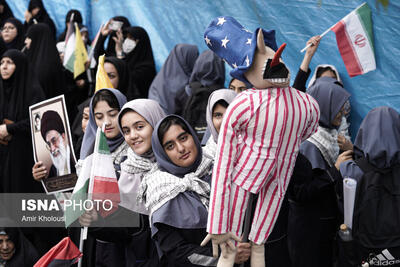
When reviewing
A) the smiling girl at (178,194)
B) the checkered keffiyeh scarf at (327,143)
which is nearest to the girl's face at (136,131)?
the smiling girl at (178,194)

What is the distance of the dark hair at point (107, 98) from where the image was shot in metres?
3.81

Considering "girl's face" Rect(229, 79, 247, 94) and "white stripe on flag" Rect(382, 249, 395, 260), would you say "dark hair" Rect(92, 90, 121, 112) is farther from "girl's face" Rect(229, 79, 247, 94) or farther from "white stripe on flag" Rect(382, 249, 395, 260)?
"white stripe on flag" Rect(382, 249, 395, 260)

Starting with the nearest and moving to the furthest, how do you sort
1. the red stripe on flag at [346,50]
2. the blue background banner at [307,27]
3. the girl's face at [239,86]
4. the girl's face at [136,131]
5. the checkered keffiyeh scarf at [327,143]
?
the girl's face at [136,131], the checkered keffiyeh scarf at [327,143], the blue background banner at [307,27], the red stripe on flag at [346,50], the girl's face at [239,86]

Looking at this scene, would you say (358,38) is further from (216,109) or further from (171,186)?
(171,186)

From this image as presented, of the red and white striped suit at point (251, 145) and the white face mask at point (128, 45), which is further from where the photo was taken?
the white face mask at point (128, 45)

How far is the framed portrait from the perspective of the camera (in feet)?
13.3

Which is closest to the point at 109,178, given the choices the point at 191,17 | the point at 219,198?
the point at 219,198

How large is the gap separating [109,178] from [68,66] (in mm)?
3950

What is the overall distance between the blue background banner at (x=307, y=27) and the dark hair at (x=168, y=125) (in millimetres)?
1767

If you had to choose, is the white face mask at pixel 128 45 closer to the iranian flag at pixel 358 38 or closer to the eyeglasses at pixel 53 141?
the eyeglasses at pixel 53 141

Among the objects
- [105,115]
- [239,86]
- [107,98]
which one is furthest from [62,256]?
[239,86]

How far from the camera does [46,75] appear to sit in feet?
20.2

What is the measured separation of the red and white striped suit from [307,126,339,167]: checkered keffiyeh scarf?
1.27 metres

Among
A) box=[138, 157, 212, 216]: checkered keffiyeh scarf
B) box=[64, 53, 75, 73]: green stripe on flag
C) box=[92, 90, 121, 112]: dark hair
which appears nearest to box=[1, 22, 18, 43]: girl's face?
box=[64, 53, 75, 73]: green stripe on flag
